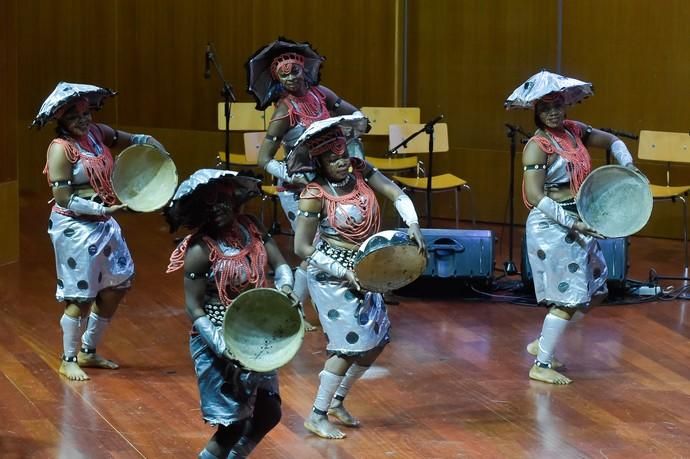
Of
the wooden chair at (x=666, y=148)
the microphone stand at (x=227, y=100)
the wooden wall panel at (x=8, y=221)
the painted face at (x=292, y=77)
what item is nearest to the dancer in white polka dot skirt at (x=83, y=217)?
the painted face at (x=292, y=77)

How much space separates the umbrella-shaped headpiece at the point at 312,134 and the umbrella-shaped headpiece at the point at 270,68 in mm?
1668

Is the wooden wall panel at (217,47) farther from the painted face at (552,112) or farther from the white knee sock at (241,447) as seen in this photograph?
the white knee sock at (241,447)

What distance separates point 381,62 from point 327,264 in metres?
6.26

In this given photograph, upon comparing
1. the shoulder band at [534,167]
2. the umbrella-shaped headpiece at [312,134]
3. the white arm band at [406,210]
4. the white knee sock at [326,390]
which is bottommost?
the white knee sock at [326,390]

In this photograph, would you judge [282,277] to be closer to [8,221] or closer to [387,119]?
[8,221]

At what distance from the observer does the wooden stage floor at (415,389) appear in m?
6.04

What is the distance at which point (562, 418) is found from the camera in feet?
21.1

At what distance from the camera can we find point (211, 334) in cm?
484

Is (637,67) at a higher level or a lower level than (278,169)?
higher

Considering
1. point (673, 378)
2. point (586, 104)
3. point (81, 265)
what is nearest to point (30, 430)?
point (81, 265)

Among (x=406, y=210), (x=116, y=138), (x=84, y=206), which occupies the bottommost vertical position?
(x=84, y=206)

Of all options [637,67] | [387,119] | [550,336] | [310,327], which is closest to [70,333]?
[310,327]

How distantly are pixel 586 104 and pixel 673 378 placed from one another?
4455 mm

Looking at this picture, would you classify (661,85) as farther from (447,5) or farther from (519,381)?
(519,381)
